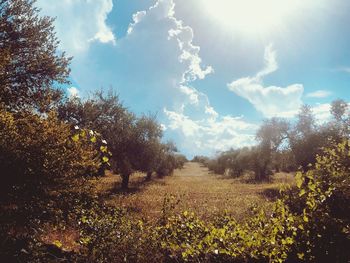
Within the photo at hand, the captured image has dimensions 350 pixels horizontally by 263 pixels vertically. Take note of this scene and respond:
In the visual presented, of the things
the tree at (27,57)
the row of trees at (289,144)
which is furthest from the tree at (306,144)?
the tree at (27,57)

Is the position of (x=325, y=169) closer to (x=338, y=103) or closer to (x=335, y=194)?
(x=335, y=194)

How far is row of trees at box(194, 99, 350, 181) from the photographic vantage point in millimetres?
38750

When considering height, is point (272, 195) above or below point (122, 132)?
below

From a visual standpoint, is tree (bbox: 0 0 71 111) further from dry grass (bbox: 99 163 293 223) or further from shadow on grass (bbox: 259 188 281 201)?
shadow on grass (bbox: 259 188 281 201)

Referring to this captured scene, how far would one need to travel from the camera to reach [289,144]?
43.8 metres

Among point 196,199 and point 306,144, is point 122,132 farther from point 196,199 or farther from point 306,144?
point 306,144

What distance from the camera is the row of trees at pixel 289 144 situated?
127ft

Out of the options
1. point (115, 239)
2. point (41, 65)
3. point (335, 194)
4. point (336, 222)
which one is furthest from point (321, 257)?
point (41, 65)

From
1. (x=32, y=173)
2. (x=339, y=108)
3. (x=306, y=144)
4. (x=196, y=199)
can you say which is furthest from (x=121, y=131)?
(x=339, y=108)

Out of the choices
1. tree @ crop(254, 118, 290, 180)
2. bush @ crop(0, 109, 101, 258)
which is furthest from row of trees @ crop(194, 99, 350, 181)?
bush @ crop(0, 109, 101, 258)

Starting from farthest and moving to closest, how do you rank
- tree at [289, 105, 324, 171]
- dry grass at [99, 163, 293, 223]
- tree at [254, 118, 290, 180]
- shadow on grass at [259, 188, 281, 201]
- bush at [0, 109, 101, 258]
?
tree at [254, 118, 290, 180]
tree at [289, 105, 324, 171]
shadow on grass at [259, 188, 281, 201]
dry grass at [99, 163, 293, 223]
bush at [0, 109, 101, 258]

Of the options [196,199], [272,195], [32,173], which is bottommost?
[196,199]

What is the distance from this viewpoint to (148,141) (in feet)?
132

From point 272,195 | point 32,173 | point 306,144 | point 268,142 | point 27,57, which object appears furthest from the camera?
point 268,142
